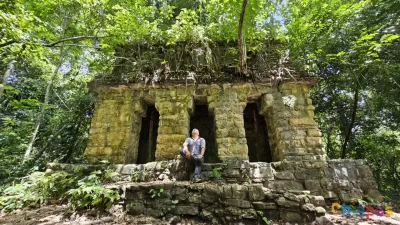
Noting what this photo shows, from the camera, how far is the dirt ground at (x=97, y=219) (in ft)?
9.31

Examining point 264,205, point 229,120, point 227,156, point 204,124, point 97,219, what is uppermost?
point 204,124

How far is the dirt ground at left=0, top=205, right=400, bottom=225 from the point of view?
284 cm

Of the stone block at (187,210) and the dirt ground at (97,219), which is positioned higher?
the stone block at (187,210)

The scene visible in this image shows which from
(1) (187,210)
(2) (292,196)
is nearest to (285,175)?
(2) (292,196)

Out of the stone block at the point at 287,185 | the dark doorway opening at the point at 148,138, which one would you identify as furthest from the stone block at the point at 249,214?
the dark doorway opening at the point at 148,138

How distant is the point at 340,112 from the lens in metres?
7.50

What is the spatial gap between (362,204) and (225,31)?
5.13 m

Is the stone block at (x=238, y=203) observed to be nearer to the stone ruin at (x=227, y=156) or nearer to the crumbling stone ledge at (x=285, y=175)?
the stone ruin at (x=227, y=156)

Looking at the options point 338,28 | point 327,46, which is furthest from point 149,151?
point 338,28

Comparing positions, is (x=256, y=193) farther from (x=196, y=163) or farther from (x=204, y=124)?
(x=204, y=124)

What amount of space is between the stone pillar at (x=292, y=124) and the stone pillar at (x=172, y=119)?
2.19 meters

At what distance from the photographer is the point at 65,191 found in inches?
153

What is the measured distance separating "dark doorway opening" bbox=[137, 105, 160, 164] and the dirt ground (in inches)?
116
